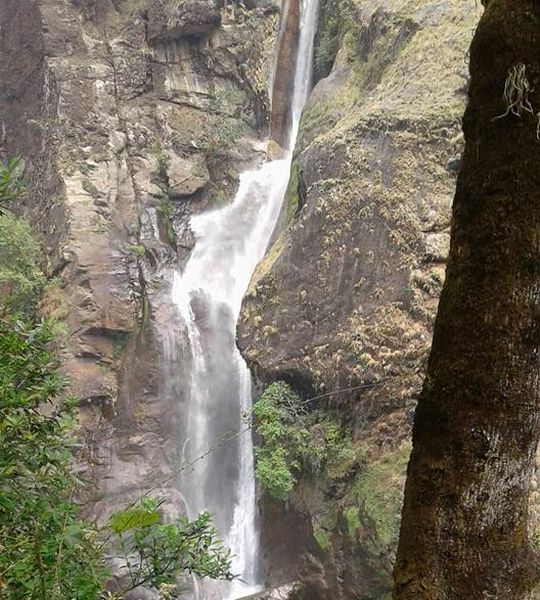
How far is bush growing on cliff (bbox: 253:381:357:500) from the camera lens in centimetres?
974

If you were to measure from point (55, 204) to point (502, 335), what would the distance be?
15.5m

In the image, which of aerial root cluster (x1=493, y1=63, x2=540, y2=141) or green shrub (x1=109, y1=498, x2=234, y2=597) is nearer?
aerial root cluster (x1=493, y1=63, x2=540, y2=141)

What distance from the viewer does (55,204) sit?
15641 mm

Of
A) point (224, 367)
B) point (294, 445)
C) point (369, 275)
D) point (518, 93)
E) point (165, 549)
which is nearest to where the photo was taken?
point (518, 93)

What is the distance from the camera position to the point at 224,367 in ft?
44.8

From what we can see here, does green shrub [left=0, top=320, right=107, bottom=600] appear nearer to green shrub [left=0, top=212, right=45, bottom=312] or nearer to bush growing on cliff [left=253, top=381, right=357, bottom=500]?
bush growing on cliff [left=253, top=381, right=357, bottom=500]

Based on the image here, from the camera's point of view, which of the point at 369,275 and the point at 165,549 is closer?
the point at 165,549

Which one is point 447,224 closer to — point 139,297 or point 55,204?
point 139,297

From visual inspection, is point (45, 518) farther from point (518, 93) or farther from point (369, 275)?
point (369, 275)

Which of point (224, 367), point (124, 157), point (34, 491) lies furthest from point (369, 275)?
point (124, 157)

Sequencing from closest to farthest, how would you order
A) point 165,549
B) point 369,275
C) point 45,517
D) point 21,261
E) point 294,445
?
1. point 45,517
2. point 165,549
3. point 294,445
4. point 369,275
5. point 21,261

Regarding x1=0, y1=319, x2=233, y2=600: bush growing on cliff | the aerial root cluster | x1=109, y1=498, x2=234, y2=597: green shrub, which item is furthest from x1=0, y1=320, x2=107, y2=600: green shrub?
the aerial root cluster

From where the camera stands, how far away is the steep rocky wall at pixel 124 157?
1324 cm

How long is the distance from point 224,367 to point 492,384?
1194 cm
